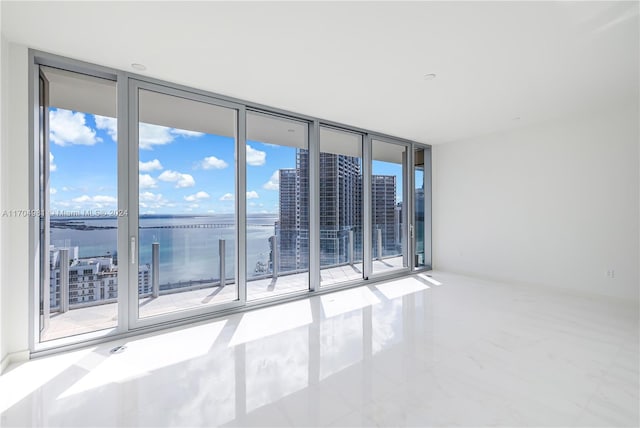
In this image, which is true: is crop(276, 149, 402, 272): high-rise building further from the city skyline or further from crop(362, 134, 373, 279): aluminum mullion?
the city skyline

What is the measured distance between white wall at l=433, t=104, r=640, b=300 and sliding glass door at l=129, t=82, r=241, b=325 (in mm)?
4427

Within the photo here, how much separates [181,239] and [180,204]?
17.4 inches

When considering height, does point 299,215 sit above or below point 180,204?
below

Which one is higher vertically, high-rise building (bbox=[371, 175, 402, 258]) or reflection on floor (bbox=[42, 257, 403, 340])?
high-rise building (bbox=[371, 175, 402, 258])

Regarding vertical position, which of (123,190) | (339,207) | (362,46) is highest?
(362,46)

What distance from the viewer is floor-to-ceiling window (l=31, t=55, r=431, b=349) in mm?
2928

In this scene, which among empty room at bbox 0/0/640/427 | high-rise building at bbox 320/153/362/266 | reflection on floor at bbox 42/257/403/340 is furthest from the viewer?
high-rise building at bbox 320/153/362/266

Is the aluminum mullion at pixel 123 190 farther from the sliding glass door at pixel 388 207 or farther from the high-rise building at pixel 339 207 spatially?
the sliding glass door at pixel 388 207

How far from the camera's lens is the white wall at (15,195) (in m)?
2.41

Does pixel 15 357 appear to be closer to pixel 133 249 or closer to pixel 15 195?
pixel 133 249

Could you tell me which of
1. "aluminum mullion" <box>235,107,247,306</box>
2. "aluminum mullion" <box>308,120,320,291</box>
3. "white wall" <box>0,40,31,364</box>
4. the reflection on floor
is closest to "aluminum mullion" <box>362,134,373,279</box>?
the reflection on floor

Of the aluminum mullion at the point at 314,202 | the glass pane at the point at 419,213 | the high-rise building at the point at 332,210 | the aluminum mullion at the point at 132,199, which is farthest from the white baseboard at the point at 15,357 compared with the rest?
the glass pane at the point at 419,213

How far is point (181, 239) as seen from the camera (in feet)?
11.7

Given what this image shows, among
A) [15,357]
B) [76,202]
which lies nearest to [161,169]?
[76,202]
